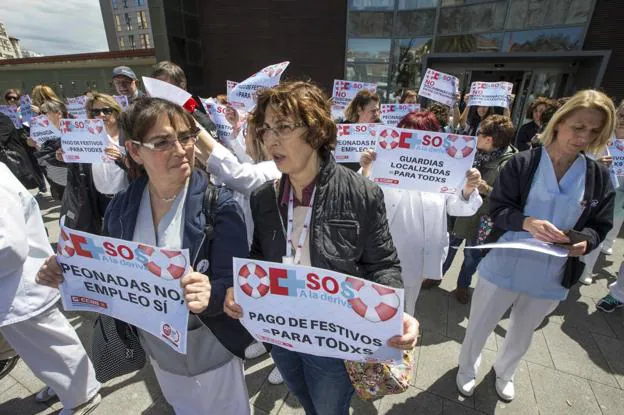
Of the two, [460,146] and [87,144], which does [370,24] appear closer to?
[460,146]

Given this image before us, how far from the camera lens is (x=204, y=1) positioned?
1420 cm

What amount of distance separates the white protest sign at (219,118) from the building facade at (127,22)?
7591cm

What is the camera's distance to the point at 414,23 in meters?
11.2

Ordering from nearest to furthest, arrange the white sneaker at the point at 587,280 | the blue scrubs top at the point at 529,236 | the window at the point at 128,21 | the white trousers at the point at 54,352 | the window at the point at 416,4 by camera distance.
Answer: the blue scrubs top at the point at 529,236, the white trousers at the point at 54,352, the white sneaker at the point at 587,280, the window at the point at 416,4, the window at the point at 128,21

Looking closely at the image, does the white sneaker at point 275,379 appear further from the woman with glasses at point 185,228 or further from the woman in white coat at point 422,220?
the woman in white coat at point 422,220

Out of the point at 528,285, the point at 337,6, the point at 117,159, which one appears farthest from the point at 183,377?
the point at 337,6

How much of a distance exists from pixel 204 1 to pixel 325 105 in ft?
53.0

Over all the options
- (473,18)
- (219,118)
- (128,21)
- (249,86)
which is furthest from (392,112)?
(128,21)

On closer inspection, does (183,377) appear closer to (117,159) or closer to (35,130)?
(117,159)

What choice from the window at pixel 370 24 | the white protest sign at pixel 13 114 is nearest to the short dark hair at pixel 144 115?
the white protest sign at pixel 13 114

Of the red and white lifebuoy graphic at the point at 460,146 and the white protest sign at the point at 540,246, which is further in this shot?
the red and white lifebuoy graphic at the point at 460,146

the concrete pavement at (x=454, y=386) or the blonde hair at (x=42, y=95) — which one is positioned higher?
the blonde hair at (x=42, y=95)

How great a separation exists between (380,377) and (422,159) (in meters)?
1.46

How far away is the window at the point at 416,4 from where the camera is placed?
10797mm
